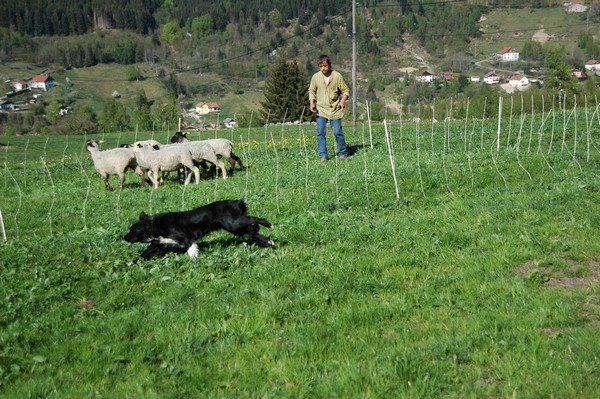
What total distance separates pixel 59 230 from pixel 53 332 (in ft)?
19.4

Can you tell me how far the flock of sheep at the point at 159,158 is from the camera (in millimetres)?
16297

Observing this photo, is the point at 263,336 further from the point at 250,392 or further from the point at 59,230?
the point at 59,230

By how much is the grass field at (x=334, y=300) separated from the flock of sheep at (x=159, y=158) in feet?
10.7

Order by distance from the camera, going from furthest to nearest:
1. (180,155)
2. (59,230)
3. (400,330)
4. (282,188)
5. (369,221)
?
(180,155) → (282,188) → (59,230) → (369,221) → (400,330)

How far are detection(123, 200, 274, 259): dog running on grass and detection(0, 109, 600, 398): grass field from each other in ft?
1.07

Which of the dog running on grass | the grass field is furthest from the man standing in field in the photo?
the dog running on grass

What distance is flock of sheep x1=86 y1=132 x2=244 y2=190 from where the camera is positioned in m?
16.3

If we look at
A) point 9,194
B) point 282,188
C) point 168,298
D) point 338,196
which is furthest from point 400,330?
point 9,194

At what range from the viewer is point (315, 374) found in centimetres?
559

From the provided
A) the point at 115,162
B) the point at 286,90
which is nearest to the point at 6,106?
the point at 286,90

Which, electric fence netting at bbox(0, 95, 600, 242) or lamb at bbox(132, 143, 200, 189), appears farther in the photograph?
lamb at bbox(132, 143, 200, 189)

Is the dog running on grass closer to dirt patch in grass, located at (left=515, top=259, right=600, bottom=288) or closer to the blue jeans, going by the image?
dirt patch in grass, located at (left=515, top=259, right=600, bottom=288)

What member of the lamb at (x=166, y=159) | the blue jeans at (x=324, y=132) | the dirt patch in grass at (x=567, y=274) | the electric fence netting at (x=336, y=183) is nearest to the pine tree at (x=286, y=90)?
the electric fence netting at (x=336, y=183)

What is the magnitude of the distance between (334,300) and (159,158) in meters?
10.2
